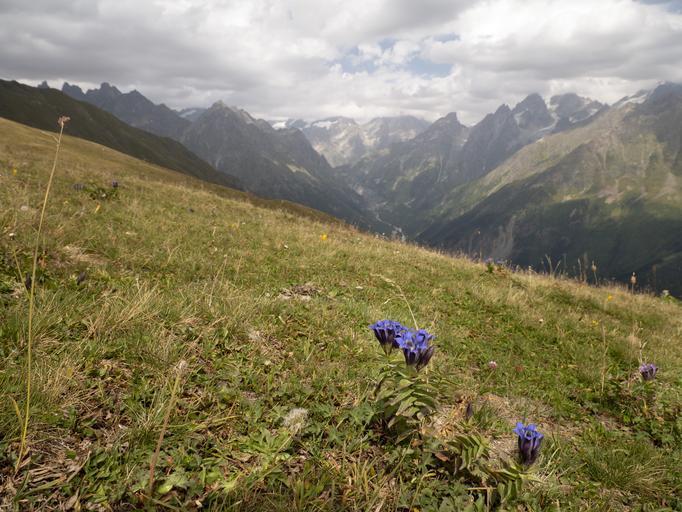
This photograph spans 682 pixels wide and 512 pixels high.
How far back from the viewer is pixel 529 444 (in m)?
2.99

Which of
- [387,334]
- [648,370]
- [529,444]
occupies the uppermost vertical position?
[387,334]

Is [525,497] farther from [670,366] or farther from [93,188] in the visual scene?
[93,188]

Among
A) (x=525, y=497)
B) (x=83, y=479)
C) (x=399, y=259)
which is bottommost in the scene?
(x=83, y=479)

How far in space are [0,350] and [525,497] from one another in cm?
453

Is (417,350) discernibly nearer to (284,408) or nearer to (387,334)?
(387,334)

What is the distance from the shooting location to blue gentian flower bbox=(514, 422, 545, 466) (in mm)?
2975

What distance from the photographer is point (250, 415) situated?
131 inches

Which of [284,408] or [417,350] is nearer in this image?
[417,350]

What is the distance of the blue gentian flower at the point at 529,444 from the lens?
2975 mm

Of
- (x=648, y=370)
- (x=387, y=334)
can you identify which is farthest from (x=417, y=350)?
(x=648, y=370)

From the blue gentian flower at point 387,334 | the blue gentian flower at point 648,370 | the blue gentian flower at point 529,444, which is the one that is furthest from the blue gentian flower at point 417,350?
the blue gentian flower at point 648,370

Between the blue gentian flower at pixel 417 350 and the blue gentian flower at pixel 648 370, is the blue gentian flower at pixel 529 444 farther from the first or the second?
the blue gentian flower at pixel 648 370

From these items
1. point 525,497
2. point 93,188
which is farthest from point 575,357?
point 93,188

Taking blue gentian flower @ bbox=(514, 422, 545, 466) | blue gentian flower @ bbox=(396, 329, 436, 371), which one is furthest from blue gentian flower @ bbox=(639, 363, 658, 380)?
blue gentian flower @ bbox=(396, 329, 436, 371)
